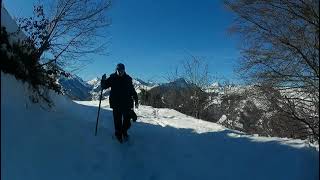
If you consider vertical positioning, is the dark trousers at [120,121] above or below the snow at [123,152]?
above

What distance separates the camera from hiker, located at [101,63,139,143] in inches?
423

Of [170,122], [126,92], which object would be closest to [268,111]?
[170,122]

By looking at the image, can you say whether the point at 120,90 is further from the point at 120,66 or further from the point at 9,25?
the point at 9,25

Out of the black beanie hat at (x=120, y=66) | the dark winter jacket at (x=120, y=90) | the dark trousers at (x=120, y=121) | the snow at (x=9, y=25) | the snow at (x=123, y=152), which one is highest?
the snow at (x=9, y=25)

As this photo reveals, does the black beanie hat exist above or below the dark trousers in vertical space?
above

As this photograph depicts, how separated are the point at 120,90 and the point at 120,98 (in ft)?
0.67

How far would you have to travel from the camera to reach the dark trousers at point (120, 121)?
35.1 feet

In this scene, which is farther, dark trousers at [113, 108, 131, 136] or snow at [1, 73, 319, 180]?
dark trousers at [113, 108, 131, 136]

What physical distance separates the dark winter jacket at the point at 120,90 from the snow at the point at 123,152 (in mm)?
855

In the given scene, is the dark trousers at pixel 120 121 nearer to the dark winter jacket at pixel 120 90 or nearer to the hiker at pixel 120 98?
the hiker at pixel 120 98

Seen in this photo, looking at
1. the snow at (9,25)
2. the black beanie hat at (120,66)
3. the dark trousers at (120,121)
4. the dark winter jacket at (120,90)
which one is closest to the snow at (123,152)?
the dark trousers at (120,121)

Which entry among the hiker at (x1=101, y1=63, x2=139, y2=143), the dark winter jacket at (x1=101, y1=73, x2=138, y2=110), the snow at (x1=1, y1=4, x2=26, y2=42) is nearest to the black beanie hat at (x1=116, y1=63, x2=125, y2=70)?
the hiker at (x1=101, y1=63, x2=139, y2=143)

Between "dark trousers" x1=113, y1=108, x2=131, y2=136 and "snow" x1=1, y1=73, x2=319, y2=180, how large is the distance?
0.30 meters

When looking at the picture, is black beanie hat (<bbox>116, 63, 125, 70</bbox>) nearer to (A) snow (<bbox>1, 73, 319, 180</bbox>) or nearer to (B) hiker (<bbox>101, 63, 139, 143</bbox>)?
(B) hiker (<bbox>101, 63, 139, 143</bbox>)
